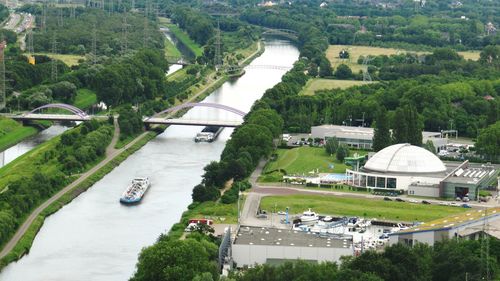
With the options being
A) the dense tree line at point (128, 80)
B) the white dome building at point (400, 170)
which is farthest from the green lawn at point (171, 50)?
the white dome building at point (400, 170)

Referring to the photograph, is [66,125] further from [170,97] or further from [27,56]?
[27,56]

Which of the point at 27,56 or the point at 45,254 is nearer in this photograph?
the point at 45,254

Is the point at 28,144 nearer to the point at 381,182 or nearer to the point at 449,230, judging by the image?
the point at 381,182

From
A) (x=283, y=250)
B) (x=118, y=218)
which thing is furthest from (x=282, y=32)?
(x=283, y=250)

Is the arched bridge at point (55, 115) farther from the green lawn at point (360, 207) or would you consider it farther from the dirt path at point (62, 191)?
the green lawn at point (360, 207)

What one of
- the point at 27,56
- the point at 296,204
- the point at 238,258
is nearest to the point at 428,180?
the point at 296,204

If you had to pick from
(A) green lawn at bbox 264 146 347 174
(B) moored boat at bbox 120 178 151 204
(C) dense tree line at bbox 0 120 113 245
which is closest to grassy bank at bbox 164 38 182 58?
(C) dense tree line at bbox 0 120 113 245
